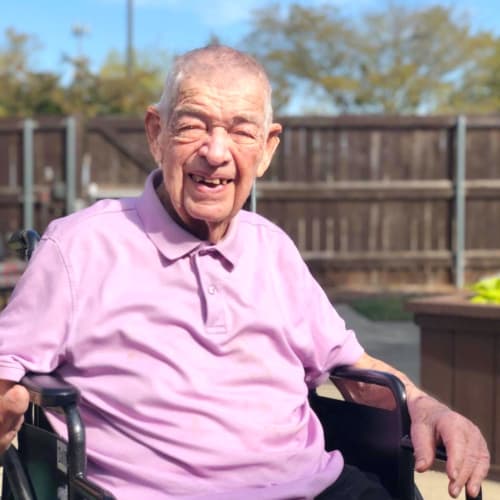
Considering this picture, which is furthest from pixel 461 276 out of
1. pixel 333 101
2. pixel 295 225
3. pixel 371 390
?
pixel 333 101

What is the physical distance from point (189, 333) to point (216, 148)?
37 centimetres

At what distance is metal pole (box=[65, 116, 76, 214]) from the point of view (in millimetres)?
11594

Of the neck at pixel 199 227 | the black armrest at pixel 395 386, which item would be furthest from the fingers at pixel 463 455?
the neck at pixel 199 227

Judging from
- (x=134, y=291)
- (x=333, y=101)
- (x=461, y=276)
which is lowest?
(x=461, y=276)

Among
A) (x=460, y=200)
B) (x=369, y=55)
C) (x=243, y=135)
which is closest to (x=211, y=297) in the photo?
(x=243, y=135)

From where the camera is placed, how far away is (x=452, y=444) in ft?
6.69

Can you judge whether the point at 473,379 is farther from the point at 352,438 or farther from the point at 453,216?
the point at 453,216

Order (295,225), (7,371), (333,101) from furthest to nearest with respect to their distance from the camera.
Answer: (333,101), (295,225), (7,371)

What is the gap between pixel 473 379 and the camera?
4211 mm

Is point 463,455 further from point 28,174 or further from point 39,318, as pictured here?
point 28,174

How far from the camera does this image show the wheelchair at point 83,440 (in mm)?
1799

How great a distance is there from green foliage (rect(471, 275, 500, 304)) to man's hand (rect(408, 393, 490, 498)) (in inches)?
84.0

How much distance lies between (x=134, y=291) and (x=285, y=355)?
1.23 feet

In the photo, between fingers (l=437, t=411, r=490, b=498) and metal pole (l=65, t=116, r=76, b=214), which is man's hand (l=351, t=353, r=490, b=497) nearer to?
Result: fingers (l=437, t=411, r=490, b=498)
